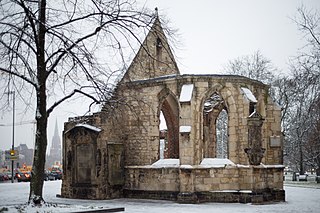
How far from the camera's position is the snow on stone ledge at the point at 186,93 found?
64.7 feet

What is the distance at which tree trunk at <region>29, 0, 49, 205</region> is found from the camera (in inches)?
566

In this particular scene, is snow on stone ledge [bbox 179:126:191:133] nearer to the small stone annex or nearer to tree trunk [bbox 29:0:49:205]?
the small stone annex

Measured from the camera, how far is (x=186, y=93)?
19.9m

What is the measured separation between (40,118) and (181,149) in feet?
22.2

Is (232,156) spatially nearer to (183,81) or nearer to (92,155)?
(183,81)

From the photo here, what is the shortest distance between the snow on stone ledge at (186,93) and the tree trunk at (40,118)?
21.6 feet

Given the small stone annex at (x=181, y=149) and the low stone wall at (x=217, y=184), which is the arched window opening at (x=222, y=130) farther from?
the low stone wall at (x=217, y=184)

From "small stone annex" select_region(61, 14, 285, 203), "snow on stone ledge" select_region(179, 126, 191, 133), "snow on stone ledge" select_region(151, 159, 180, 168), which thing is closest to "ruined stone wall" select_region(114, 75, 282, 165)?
"small stone annex" select_region(61, 14, 285, 203)

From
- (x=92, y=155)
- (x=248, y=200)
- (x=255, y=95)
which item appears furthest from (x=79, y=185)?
(x=255, y=95)

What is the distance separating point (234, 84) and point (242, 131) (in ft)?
6.55

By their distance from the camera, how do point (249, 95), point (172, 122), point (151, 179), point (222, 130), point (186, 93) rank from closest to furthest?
point (186, 93), point (249, 95), point (151, 179), point (172, 122), point (222, 130)

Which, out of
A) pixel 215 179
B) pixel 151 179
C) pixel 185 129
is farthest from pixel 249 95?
pixel 151 179

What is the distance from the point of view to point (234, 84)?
67.2 feet

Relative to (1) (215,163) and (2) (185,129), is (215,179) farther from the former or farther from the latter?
(2) (185,129)
